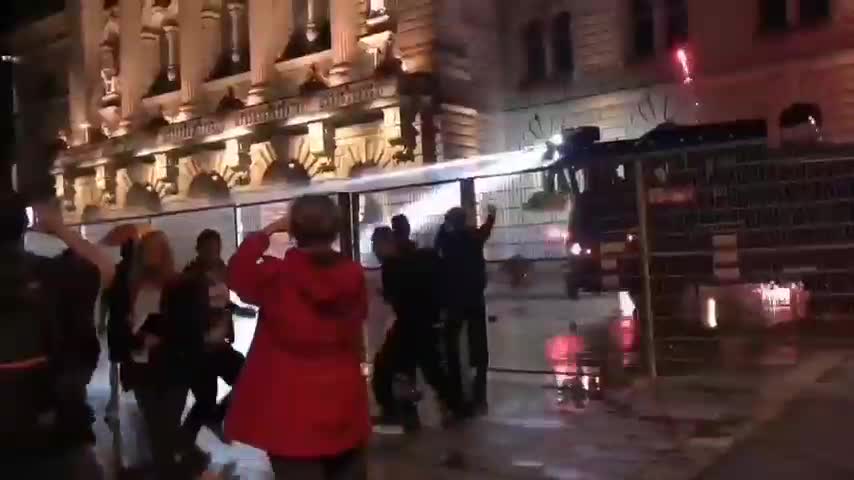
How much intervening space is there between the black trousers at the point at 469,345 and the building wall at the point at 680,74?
12414 millimetres

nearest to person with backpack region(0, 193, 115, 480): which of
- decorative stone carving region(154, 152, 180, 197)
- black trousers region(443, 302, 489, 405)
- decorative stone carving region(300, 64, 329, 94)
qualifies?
black trousers region(443, 302, 489, 405)

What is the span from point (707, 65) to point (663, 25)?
1697 mm

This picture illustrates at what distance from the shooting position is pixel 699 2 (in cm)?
2230

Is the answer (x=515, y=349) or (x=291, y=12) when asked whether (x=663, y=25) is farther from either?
(x=515, y=349)

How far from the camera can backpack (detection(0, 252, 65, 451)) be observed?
4.05 meters

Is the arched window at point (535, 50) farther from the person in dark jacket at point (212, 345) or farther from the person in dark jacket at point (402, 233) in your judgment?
the person in dark jacket at point (212, 345)

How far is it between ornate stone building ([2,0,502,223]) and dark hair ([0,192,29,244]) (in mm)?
15285

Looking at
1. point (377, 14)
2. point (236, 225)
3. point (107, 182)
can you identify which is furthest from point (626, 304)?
point (107, 182)

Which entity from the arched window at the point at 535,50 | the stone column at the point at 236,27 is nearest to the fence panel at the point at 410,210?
the arched window at the point at 535,50

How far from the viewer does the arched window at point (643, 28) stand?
23453 mm

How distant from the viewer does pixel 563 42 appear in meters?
25.0

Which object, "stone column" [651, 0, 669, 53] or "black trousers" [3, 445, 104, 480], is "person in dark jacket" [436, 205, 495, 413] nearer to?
"black trousers" [3, 445, 104, 480]

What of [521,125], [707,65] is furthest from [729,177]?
[521,125]

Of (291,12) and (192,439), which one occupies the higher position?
(291,12)
